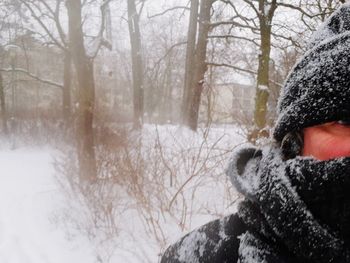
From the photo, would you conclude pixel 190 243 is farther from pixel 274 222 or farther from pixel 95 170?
pixel 95 170

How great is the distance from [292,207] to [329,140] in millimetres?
145

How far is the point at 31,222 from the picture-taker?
7.81 meters

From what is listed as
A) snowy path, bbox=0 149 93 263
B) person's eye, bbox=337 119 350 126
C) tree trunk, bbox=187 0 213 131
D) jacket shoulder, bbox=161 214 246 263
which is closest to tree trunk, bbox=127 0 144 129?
tree trunk, bbox=187 0 213 131

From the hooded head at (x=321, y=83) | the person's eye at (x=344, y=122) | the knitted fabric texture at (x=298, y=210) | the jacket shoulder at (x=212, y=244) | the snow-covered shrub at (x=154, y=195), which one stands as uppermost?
the hooded head at (x=321, y=83)

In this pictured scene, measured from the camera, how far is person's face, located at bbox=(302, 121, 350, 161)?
779 mm

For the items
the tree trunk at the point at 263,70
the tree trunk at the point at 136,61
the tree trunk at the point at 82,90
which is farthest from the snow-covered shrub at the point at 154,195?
the tree trunk at the point at 136,61

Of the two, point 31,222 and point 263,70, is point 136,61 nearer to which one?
point 263,70

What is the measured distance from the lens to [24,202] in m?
9.14

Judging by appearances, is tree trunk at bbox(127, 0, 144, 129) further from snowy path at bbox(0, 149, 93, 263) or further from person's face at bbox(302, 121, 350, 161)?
person's face at bbox(302, 121, 350, 161)

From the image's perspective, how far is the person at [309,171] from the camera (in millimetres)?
735

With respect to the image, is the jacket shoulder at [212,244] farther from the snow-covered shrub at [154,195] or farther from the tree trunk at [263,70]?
the tree trunk at [263,70]

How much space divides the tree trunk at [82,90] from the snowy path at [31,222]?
1144 mm

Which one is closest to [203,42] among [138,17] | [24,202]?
[138,17]

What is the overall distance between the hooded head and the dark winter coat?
0.25 feet
